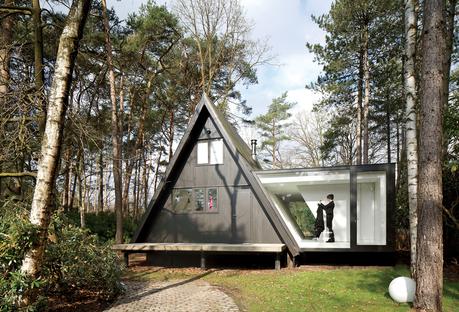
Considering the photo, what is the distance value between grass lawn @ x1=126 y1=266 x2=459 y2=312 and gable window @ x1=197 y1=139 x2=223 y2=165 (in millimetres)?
3725

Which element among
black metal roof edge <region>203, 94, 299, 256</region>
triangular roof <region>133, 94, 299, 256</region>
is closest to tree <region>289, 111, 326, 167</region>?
triangular roof <region>133, 94, 299, 256</region>

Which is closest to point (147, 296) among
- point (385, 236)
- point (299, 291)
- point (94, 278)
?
point (94, 278)

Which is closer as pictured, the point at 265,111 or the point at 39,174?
the point at 39,174

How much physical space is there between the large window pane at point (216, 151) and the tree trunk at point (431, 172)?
7260 millimetres

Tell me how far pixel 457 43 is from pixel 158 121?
58.1 feet

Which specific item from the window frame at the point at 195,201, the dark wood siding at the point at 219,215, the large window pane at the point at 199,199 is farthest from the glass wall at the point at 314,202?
the large window pane at the point at 199,199

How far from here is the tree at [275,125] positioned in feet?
99.4

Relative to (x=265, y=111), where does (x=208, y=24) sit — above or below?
above

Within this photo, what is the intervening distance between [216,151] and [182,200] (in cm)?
219

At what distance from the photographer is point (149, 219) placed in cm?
1259

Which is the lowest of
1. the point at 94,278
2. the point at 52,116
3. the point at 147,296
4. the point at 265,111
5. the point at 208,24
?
the point at 147,296

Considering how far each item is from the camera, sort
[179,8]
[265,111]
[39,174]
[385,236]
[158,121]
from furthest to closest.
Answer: [265,111], [158,121], [179,8], [385,236], [39,174]

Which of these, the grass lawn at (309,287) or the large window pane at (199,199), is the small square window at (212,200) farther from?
the grass lawn at (309,287)

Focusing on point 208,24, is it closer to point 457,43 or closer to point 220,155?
point 220,155
